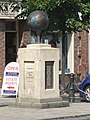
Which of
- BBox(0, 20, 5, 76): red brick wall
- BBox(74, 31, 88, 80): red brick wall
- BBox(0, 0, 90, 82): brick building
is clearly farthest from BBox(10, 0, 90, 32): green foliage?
BBox(74, 31, 88, 80): red brick wall

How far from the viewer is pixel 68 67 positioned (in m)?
31.5

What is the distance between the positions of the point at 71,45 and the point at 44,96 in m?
13.6

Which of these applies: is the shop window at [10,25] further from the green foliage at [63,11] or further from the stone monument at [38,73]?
the stone monument at [38,73]

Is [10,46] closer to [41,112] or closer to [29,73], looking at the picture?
[29,73]

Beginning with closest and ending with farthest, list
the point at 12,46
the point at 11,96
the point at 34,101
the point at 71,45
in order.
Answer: the point at 34,101
the point at 11,96
the point at 12,46
the point at 71,45

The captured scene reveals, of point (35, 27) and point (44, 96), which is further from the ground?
point (35, 27)

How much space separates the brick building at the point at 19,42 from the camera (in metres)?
28.1

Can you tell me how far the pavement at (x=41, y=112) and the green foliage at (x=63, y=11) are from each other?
3.87 m

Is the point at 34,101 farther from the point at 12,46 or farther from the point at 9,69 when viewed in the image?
the point at 12,46

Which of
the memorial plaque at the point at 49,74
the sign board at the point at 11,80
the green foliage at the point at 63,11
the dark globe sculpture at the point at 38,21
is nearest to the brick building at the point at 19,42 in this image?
the green foliage at the point at 63,11

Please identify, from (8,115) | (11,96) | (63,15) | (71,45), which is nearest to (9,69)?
(11,96)

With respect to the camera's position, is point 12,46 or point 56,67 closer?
point 56,67

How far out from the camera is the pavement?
51.7 feet

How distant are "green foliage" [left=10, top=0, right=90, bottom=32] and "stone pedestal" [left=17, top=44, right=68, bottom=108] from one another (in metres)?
3.39
